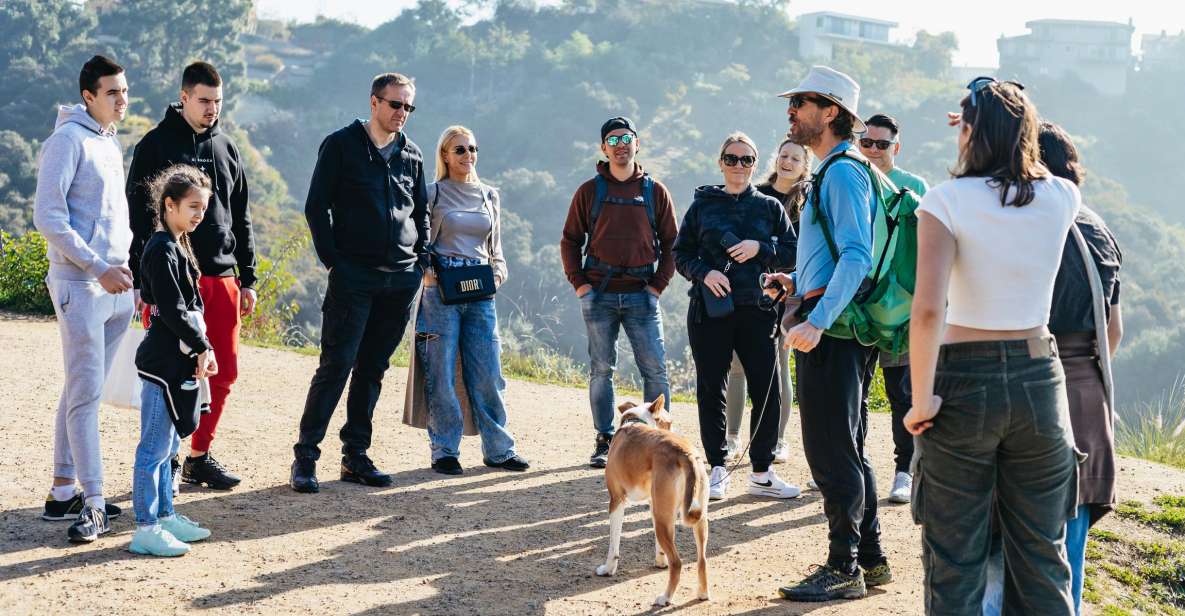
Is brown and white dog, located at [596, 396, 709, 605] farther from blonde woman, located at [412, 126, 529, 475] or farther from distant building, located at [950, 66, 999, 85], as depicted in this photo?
distant building, located at [950, 66, 999, 85]

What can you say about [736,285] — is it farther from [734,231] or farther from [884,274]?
[884,274]

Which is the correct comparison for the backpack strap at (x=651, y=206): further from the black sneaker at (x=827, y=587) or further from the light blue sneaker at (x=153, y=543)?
the light blue sneaker at (x=153, y=543)

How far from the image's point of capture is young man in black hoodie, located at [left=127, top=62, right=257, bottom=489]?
16.0ft

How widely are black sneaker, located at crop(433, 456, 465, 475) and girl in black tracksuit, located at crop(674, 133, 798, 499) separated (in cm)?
139

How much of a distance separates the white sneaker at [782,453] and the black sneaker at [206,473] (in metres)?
3.02

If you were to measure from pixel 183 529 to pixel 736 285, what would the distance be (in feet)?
9.02

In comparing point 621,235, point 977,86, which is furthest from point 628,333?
point 977,86

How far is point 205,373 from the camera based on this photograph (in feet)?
14.1

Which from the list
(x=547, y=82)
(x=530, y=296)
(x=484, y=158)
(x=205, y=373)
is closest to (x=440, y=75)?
(x=547, y=82)

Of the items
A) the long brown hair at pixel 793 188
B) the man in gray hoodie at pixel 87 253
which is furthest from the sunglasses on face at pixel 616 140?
the man in gray hoodie at pixel 87 253

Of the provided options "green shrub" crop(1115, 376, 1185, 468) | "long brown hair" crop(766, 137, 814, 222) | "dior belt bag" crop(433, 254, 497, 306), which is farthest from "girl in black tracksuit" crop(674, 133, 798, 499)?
"green shrub" crop(1115, 376, 1185, 468)

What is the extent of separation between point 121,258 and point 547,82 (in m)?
76.5

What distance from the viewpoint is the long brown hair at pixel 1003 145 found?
8.98 feet

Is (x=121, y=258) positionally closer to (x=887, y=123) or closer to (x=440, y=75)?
(x=887, y=123)
